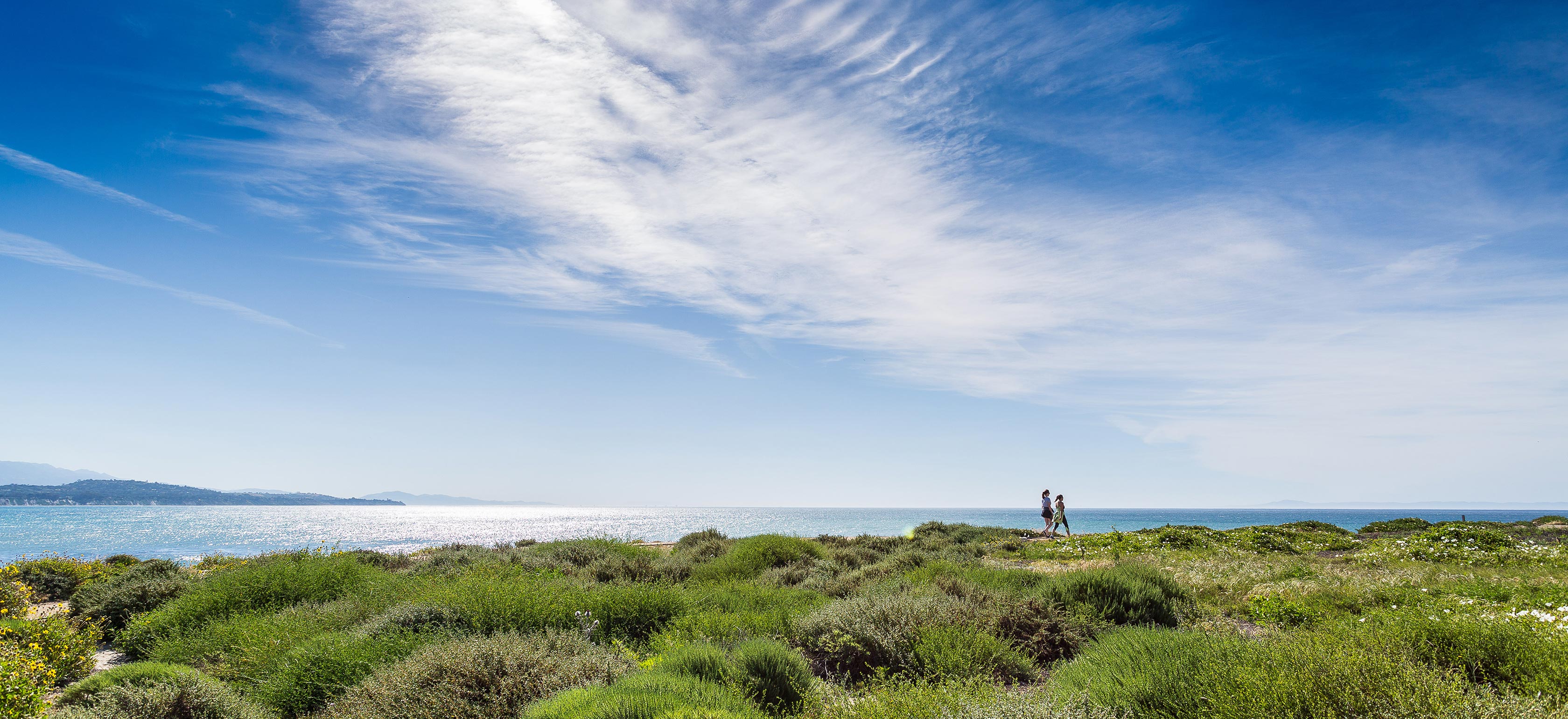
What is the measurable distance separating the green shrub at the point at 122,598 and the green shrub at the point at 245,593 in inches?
19.5

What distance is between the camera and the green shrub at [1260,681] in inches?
160

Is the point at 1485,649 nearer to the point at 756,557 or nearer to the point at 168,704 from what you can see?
the point at 168,704

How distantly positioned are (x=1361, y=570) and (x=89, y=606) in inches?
1056

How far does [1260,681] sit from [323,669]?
912 cm

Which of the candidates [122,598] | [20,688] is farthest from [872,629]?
[122,598]

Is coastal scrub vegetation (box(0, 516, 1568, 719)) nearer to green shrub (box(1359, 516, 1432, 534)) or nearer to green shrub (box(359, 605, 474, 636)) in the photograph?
green shrub (box(359, 605, 474, 636))

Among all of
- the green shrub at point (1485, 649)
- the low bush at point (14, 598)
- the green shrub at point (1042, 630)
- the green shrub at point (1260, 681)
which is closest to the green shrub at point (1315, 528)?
the green shrub at point (1042, 630)

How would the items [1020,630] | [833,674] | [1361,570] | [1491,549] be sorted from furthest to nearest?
[1491,549] → [1361,570] → [1020,630] → [833,674]

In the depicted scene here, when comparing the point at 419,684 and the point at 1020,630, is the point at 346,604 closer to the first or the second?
the point at 419,684

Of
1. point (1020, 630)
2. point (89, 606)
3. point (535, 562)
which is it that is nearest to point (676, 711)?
point (1020, 630)

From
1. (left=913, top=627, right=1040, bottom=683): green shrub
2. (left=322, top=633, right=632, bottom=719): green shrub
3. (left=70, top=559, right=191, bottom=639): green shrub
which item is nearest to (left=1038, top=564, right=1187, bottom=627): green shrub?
(left=913, top=627, right=1040, bottom=683): green shrub

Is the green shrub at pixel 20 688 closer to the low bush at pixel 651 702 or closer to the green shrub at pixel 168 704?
the green shrub at pixel 168 704

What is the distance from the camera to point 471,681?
6.40 m

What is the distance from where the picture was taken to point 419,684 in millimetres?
6398
